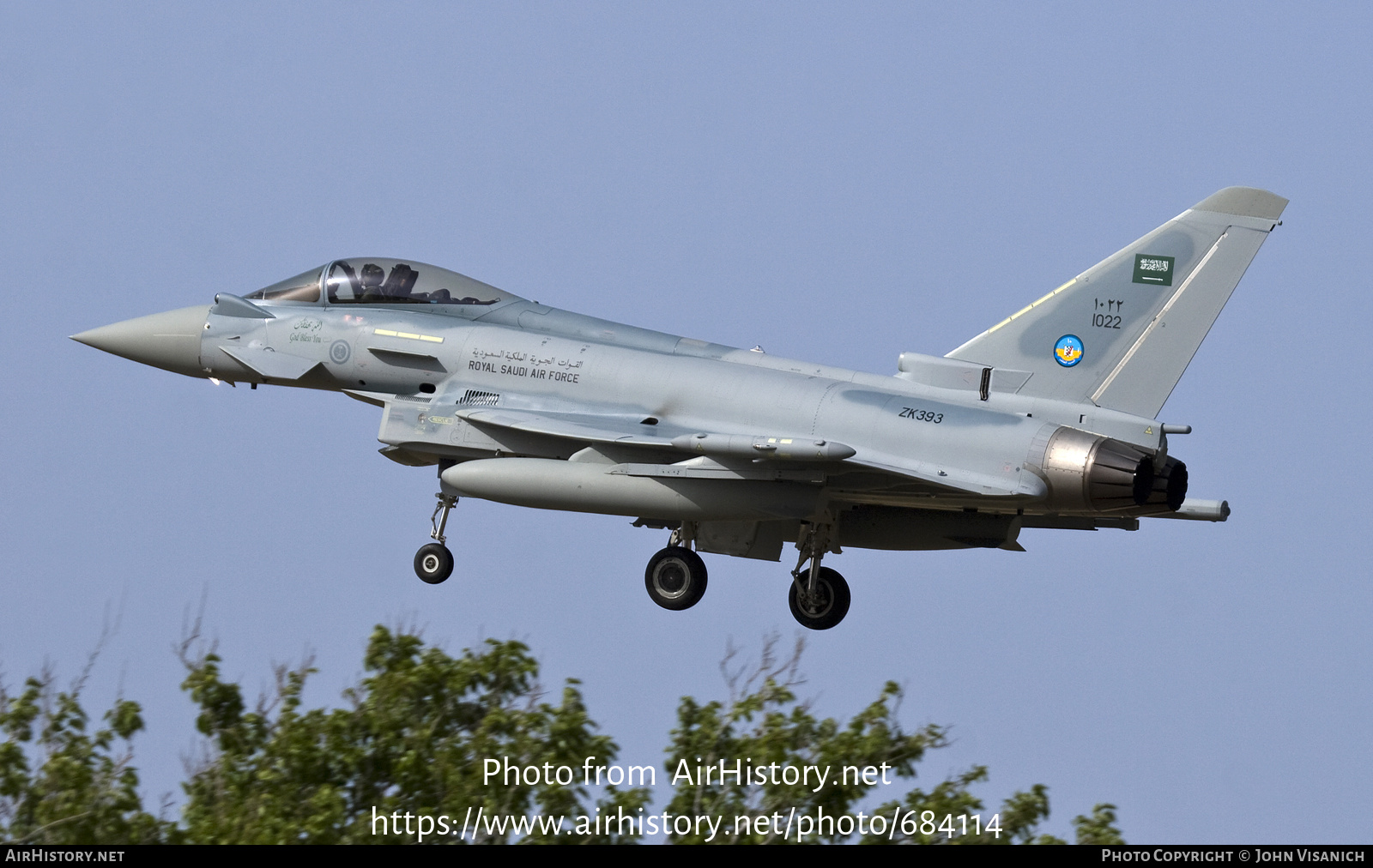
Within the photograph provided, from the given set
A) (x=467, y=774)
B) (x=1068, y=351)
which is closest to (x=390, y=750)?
(x=467, y=774)

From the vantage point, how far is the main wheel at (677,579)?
19984 millimetres

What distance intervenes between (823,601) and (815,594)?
0.51ft

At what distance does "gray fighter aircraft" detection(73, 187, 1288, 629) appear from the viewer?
17.9 metres

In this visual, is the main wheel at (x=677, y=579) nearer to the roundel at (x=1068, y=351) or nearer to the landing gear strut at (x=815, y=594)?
the landing gear strut at (x=815, y=594)

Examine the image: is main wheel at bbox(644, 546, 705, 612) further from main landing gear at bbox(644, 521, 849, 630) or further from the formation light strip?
the formation light strip

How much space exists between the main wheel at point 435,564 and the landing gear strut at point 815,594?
3.77 meters

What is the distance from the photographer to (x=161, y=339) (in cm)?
2173

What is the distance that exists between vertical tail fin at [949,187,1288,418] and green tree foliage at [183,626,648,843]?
642cm

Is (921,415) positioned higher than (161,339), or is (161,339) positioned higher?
(161,339)

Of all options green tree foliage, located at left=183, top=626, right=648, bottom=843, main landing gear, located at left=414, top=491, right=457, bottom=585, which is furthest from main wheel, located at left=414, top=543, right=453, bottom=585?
green tree foliage, located at left=183, top=626, right=648, bottom=843

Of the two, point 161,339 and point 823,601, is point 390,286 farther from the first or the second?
point 823,601

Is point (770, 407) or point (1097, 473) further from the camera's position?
point (770, 407)
